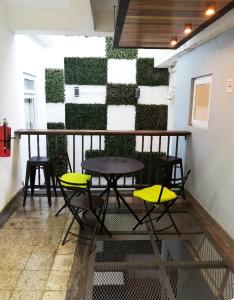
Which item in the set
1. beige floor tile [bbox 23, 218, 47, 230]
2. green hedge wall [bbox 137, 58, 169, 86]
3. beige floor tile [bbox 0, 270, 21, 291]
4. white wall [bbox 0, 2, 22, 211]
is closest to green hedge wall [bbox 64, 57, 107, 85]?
green hedge wall [bbox 137, 58, 169, 86]

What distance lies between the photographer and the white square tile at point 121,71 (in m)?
7.25

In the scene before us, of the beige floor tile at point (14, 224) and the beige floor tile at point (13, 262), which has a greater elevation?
the beige floor tile at point (14, 224)

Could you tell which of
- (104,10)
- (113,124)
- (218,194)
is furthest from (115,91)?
(218,194)

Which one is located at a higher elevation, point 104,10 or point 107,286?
point 104,10

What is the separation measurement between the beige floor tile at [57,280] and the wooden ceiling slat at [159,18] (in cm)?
226

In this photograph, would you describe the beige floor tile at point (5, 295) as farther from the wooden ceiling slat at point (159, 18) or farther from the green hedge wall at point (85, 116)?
the green hedge wall at point (85, 116)

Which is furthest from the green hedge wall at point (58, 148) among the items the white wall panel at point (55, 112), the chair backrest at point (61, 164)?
the white wall panel at point (55, 112)

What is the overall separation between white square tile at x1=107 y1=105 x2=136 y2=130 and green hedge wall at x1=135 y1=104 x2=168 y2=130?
6.3 inches

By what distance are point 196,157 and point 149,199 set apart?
1374 mm

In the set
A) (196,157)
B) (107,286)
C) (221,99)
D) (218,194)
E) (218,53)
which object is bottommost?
(107,286)

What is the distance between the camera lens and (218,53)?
3.22 m

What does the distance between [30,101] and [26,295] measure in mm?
4652

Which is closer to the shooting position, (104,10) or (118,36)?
(118,36)

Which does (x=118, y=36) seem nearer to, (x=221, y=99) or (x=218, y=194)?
(x=221, y=99)
